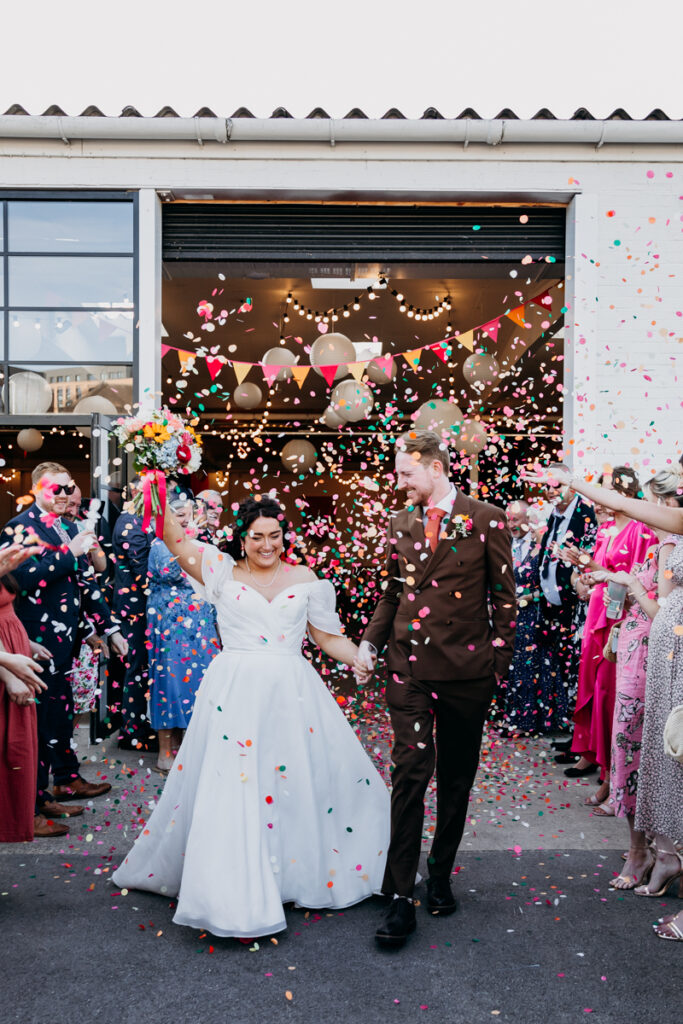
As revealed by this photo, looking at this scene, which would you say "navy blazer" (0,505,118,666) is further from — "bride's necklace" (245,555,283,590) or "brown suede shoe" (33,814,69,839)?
"bride's necklace" (245,555,283,590)

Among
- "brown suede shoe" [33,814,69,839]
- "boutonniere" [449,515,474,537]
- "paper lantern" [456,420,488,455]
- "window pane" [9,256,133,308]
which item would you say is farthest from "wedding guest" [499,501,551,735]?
"window pane" [9,256,133,308]

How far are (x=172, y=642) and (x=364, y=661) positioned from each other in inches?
92.1

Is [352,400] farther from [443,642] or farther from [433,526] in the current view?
[443,642]

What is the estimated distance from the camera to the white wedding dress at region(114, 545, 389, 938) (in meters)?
3.06

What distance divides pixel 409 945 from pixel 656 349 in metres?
5.17

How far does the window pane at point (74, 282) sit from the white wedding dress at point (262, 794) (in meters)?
3.93

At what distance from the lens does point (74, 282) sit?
22.1ft

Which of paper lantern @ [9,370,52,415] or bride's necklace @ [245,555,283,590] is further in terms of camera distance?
paper lantern @ [9,370,52,415]

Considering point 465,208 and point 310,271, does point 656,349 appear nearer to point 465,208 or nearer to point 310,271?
point 465,208

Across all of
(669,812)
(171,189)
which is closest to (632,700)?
(669,812)

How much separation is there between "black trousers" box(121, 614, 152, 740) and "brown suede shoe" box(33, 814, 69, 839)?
4.61 feet

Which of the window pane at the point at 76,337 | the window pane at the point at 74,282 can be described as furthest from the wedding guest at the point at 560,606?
the window pane at the point at 74,282

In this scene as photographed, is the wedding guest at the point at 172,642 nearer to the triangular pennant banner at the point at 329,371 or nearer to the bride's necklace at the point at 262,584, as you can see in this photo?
the bride's necklace at the point at 262,584

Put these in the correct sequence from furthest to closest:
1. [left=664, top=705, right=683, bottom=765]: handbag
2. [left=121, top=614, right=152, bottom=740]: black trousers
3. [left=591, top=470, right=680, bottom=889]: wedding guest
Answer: [left=121, top=614, right=152, bottom=740]: black trousers < [left=591, top=470, right=680, bottom=889]: wedding guest < [left=664, top=705, right=683, bottom=765]: handbag
